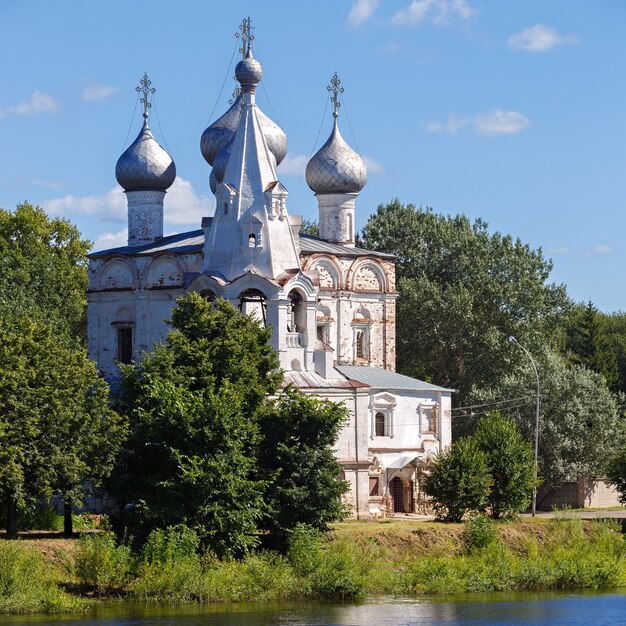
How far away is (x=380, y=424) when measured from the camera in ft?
153

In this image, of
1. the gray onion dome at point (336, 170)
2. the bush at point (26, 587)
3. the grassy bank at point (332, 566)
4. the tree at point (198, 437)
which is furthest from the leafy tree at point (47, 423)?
the gray onion dome at point (336, 170)

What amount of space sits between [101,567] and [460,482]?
10.7m

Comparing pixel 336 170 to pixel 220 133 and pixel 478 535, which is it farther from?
pixel 478 535

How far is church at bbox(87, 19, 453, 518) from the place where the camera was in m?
43.1

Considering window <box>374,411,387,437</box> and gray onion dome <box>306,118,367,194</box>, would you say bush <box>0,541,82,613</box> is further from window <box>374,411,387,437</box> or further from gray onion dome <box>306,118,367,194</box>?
gray onion dome <box>306,118,367,194</box>

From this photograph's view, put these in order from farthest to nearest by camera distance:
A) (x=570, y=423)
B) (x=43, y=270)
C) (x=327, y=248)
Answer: (x=43, y=270), (x=570, y=423), (x=327, y=248)

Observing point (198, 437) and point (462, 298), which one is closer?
point (198, 437)

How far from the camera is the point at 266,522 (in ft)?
124

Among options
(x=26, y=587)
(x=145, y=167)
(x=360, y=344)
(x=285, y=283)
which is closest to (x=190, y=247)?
(x=145, y=167)

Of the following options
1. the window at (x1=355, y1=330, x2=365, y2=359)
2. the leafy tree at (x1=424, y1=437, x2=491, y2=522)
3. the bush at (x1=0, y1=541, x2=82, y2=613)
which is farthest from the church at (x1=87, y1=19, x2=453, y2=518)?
the bush at (x1=0, y1=541, x2=82, y2=613)

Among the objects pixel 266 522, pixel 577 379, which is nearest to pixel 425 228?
pixel 577 379

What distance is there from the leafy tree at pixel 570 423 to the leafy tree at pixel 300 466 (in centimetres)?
1427

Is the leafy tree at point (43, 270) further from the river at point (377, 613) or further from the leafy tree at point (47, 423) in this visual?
the river at point (377, 613)

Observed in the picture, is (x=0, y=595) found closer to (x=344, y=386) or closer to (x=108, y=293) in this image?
(x=344, y=386)
